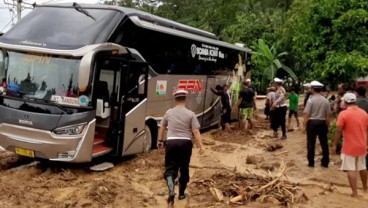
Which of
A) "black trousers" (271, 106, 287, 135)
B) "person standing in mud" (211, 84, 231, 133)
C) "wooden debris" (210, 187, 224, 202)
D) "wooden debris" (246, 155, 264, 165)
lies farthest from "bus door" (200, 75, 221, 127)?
"wooden debris" (210, 187, 224, 202)

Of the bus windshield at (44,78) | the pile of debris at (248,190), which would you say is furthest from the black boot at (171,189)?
the bus windshield at (44,78)

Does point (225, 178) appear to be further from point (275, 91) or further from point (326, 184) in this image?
point (275, 91)

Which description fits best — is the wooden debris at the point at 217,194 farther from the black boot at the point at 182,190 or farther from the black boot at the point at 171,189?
the black boot at the point at 171,189

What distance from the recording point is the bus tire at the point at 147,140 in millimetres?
11194

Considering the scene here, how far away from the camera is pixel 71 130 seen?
28.7ft

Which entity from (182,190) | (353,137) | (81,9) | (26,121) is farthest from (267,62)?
(182,190)

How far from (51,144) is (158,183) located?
212cm

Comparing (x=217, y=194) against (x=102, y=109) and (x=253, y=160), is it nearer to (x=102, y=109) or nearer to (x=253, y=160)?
(x=102, y=109)

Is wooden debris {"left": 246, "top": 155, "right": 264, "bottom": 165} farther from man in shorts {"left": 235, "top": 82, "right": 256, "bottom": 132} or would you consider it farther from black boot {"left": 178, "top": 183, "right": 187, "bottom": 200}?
man in shorts {"left": 235, "top": 82, "right": 256, "bottom": 132}

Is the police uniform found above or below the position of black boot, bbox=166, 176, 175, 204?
above

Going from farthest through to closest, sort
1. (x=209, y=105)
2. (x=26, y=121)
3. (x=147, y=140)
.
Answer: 1. (x=209, y=105)
2. (x=147, y=140)
3. (x=26, y=121)

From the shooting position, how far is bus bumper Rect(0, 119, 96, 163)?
→ 870cm

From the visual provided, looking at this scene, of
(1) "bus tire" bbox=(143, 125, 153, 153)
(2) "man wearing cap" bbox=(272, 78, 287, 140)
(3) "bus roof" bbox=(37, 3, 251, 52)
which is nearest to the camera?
(3) "bus roof" bbox=(37, 3, 251, 52)

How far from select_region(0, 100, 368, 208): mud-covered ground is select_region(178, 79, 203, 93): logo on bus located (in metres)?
2.55
